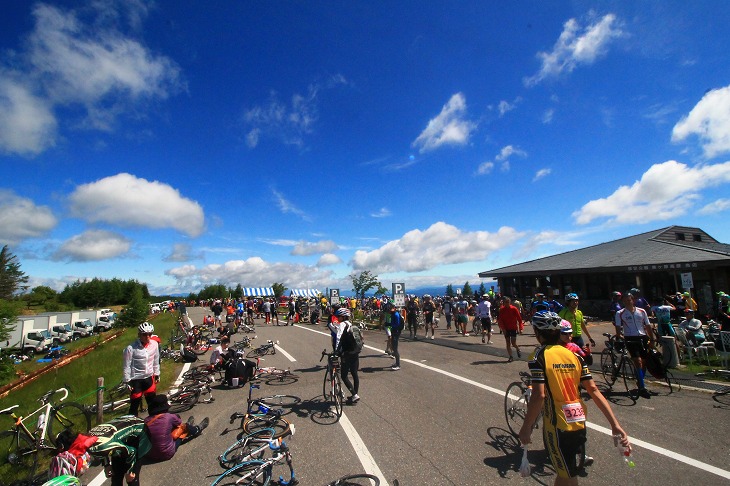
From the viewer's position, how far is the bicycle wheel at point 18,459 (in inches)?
211

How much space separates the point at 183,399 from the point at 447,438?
20.7 ft

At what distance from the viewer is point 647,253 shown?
22.5 m

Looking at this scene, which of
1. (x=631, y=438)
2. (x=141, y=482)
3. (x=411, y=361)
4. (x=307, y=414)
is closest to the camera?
(x=141, y=482)

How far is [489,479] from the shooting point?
414 centimetres

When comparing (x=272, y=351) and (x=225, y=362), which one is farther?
(x=272, y=351)

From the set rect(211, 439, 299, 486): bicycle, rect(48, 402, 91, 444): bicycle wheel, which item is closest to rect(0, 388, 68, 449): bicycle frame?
rect(48, 402, 91, 444): bicycle wheel

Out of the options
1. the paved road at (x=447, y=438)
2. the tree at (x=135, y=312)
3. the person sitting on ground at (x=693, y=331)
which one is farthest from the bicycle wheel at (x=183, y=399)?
the tree at (x=135, y=312)

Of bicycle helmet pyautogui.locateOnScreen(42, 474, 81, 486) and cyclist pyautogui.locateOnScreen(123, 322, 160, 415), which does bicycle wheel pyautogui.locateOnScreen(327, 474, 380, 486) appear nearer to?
bicycle helmet pyautogui.locateOnScreen(42, 474, 81, 486)

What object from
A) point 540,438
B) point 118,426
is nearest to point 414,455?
point 540,438

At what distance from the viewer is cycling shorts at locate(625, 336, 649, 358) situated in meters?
7.18

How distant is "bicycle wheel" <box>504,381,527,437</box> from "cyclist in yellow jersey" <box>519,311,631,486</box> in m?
2.85

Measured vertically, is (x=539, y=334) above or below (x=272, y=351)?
above

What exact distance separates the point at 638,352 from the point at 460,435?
→ 478cm

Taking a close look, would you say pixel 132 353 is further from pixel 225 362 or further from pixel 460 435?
pixel 460 435
